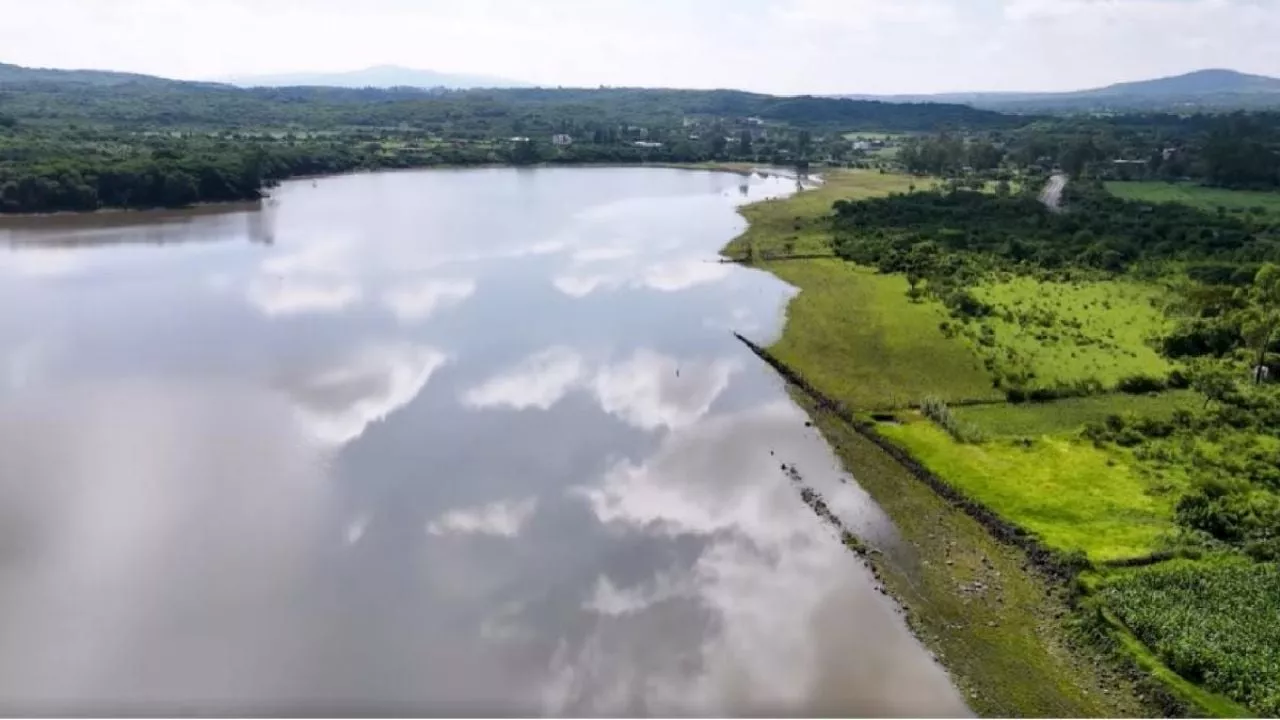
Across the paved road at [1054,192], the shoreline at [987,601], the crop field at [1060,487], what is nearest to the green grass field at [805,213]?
the paved road at [1054,192]

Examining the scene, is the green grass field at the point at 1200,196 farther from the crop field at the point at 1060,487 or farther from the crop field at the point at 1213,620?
the crop field at the point at 1213,620

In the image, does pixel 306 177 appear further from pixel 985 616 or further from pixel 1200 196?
pixel 985 616

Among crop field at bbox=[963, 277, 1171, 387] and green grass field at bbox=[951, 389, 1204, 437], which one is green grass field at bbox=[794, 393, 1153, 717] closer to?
green grass field at bbox=[951, 389, 1204, 437]

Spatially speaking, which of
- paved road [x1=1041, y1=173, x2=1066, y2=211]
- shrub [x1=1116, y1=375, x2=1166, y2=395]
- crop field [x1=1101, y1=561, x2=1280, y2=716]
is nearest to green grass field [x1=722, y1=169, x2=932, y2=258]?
paved road [x1=1041, y1=173, x2=1066, y2=211]

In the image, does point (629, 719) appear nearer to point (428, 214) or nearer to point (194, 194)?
point (428, 214)

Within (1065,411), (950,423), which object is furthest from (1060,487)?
(1065,411)

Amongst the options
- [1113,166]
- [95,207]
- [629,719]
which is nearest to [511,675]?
[629,719]
